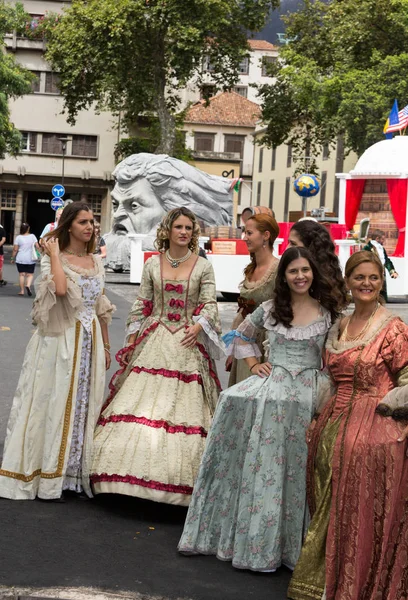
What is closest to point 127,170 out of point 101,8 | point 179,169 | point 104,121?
point 179,169

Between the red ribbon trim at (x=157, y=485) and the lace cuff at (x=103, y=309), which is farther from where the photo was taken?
the lace cuff at (x=103, y=309)

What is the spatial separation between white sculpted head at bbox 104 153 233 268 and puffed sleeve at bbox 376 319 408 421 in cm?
2948

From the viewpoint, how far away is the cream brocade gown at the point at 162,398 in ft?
19.9

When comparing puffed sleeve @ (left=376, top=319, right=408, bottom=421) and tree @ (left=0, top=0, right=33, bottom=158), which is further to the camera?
tree @ (left=0, top=0, right=33, bottom=158)

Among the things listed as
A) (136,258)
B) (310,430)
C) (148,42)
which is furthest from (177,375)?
(148,42)

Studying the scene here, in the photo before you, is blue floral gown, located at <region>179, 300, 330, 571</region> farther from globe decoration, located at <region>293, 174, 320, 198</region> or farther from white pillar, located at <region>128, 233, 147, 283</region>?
globe decoration, located at <region>293, 174, 320, 198</region>

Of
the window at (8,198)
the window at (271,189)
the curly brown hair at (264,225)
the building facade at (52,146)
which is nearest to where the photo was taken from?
the curly brown hair at (264,225)

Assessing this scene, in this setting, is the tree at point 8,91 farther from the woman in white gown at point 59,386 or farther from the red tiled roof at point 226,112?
the red tiled roof at point 226,112

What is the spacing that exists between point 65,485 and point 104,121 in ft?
190

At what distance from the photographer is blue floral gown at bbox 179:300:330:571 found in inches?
205

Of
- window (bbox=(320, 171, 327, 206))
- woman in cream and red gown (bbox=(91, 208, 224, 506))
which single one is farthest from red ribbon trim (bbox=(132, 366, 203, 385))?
window (bbox=(320, 171, 327, 206))

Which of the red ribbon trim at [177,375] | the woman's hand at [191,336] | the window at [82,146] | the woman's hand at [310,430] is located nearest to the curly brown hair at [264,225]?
the woman's hand at [191,336]

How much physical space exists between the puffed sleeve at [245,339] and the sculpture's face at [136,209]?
29.0 metres

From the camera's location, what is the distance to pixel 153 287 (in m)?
6.82
